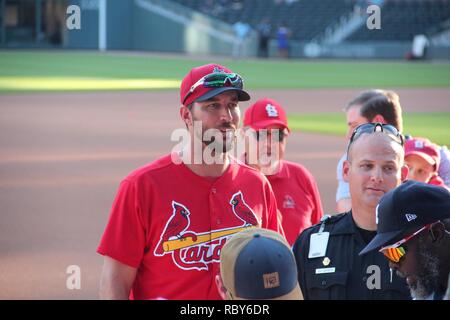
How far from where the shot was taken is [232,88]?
456cm

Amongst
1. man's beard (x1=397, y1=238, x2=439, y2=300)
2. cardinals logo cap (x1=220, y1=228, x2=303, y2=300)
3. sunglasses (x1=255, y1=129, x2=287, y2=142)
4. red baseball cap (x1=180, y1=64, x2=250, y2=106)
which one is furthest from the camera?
sunglasses (x1=255, y1=129, x2=287, y2=142)

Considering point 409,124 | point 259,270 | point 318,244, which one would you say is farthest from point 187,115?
point 409,124

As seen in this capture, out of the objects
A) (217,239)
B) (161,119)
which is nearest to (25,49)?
(161,119)

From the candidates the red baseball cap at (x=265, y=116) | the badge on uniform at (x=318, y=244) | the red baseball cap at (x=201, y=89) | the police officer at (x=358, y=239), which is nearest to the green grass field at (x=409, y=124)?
the red baseball cap at (x=265, y=116)

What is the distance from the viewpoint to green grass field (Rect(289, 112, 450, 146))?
19.0 m

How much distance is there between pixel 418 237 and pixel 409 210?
4.6 inches

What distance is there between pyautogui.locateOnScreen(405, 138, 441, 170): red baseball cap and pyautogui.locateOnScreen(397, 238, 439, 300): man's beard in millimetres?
3223

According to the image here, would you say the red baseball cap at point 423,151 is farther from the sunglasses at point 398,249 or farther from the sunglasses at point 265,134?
the sunglasses at point 398,249

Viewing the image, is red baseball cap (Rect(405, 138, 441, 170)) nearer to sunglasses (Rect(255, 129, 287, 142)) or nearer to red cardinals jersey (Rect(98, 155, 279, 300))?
sunglasses (Rect(255, 129, 287, 142))

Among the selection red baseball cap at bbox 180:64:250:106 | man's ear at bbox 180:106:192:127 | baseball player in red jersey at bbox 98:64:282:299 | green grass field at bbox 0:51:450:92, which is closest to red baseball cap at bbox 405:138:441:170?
baseball player in red jersey at bbox 98:64:282:299

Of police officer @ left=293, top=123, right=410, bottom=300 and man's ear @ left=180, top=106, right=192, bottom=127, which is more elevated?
man's ear @ left=180, top=106, right=192, bottom=127

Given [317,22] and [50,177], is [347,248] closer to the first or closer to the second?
[50,177]

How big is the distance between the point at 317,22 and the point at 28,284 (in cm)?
5235

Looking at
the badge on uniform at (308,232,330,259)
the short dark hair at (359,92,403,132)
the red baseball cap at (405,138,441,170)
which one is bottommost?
the badge on uniform at (308,232,330,259)
